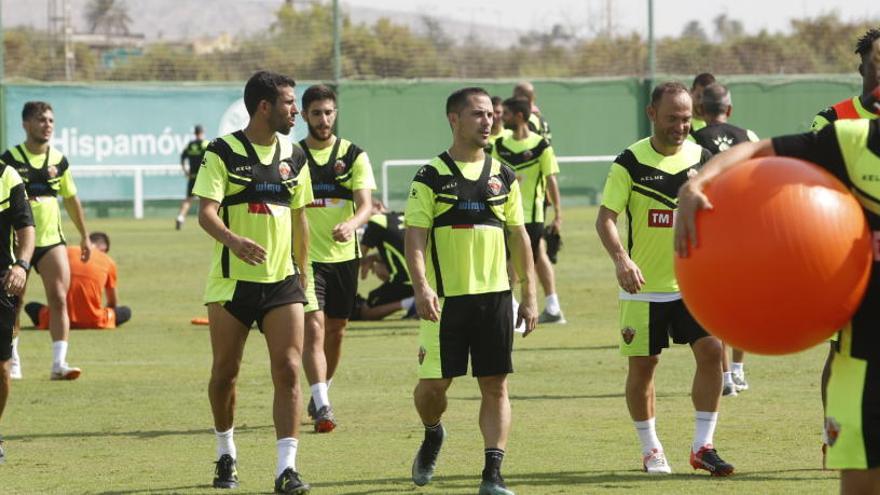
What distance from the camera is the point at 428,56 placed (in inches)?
1647

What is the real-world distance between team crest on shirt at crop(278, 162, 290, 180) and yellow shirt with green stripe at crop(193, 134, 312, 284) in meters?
0.01

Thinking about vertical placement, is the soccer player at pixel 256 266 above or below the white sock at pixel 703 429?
above

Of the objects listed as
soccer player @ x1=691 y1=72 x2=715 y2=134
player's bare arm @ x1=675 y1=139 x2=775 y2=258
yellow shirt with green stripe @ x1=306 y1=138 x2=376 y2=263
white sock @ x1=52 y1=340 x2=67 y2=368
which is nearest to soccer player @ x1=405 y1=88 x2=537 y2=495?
player's bare arm @ x1=675 y1=139 x2=775 y2=258

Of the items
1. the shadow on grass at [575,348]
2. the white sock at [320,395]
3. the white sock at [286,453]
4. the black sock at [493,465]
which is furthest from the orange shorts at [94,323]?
the black sock at [493,465]

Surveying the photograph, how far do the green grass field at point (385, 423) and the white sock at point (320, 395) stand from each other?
8.8 inches

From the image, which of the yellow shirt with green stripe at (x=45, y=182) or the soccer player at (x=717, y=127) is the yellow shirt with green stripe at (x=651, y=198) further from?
the yellow shirt with green stripe at (x=45, y=182)

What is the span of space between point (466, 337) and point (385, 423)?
2763 millimetres

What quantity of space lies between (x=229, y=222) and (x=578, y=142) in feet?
93.2

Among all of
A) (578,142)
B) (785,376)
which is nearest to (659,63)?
(578,142)

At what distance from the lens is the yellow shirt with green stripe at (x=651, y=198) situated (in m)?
9.08

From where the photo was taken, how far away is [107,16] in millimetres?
45469

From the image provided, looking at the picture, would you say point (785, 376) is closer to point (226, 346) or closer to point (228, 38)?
point (226, 346)

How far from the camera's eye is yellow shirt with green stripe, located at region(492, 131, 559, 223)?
54.6 ft

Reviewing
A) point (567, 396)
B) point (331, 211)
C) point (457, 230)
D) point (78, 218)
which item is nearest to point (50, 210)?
point (78, 218)
